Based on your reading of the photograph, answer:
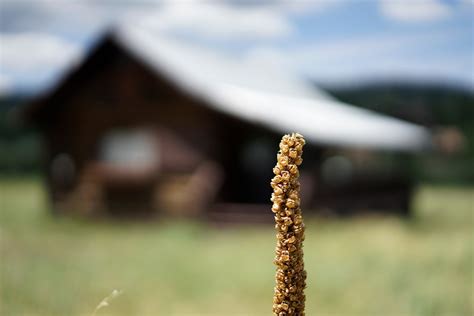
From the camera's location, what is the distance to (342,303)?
30.7 ft

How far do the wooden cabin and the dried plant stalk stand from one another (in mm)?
14357

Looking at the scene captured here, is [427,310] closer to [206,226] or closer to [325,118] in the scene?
[206,226]

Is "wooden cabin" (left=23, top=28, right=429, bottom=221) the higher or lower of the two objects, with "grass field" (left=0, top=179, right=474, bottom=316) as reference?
higher

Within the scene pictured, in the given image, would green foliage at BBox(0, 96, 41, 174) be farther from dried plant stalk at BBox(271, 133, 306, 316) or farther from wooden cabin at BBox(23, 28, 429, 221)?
dried plant stalk at BBox(271, 133, 306, 316)

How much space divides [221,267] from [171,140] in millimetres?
8012

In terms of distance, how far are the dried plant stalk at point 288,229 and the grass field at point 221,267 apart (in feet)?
15.3

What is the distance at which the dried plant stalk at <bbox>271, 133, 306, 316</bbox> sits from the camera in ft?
12.0

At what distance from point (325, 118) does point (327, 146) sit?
4.14 meters

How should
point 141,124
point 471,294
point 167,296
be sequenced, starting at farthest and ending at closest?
point 141,124 < point 167,296 < point 471,294

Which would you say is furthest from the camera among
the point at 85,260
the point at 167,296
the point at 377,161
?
the point at 377,161

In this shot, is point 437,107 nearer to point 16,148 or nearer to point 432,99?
point 432,99

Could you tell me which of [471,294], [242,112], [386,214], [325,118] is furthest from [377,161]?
[471,294]

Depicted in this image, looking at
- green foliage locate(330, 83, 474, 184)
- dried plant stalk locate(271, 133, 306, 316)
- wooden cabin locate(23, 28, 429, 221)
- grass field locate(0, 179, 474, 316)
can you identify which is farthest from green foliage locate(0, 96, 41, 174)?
dried plant stalk locate(271, 133, 306, 316)

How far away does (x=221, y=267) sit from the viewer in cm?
1227
